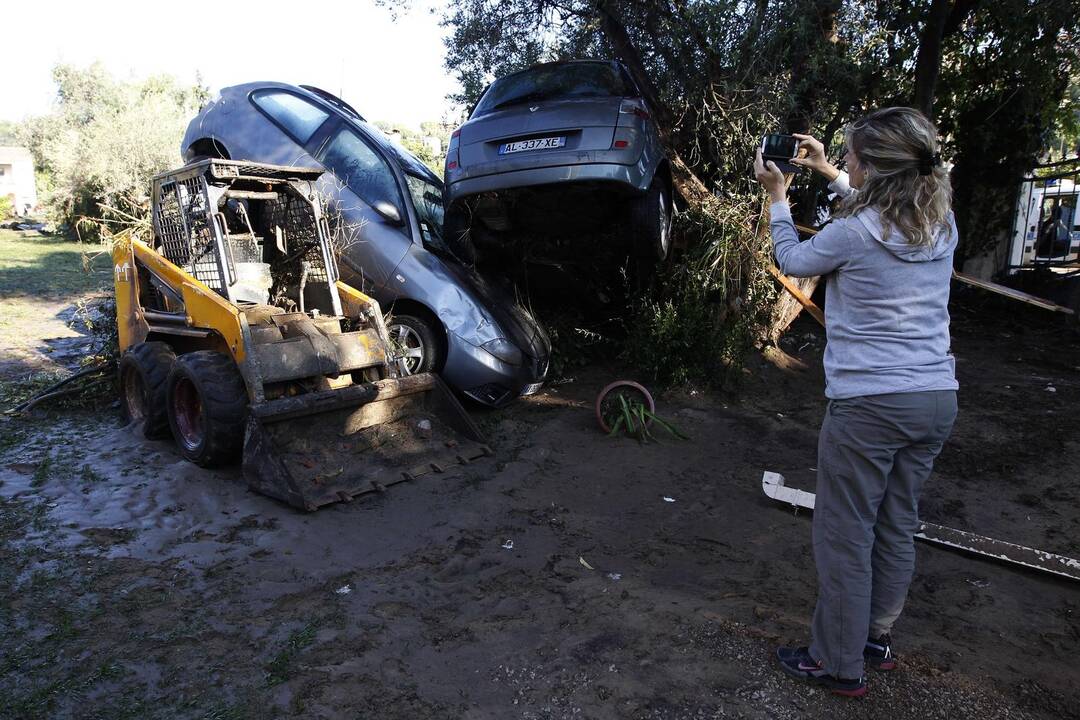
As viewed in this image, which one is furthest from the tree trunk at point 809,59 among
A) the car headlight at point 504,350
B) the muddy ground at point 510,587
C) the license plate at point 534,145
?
the car headlight at point 504,350

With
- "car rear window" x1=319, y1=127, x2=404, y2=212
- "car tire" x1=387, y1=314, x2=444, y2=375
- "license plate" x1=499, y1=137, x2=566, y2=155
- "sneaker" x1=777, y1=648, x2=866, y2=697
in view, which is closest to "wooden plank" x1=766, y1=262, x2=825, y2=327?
"license plate" x1=499, y1=137, x2=566, y2=155

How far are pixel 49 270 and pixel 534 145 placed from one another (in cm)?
1560

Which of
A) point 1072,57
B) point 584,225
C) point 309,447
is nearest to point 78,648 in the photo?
point 309,447

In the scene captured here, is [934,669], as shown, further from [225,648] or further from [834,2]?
[834,2]

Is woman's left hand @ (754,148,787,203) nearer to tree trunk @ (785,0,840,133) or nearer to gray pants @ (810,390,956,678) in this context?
gray pants @ (810,390,956,678)

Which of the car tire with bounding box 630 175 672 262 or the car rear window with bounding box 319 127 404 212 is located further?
the car rear window with bounding box 319 127 404 212

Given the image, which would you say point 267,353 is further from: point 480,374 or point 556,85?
point 556,85

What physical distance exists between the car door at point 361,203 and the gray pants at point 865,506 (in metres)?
4.67

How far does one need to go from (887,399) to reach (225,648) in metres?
2.80

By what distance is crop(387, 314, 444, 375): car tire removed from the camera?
635 cm

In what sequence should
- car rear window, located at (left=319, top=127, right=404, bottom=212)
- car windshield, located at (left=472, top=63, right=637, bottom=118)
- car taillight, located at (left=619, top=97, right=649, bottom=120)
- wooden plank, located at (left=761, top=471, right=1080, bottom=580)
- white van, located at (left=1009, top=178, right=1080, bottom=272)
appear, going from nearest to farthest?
wooden plank, located at (left=761, top=471, right=1080, bottom=580) < car taillight, located at (left=619, top=97, right=649, bottom=120) < car windshield, located at (left=472, top=63, right=637, bottom=118) < car rear window, located at (left=319, top=127, right=404, bottom=212) < white van, located at (left=1009, top=178, right=1080, bottom=272)

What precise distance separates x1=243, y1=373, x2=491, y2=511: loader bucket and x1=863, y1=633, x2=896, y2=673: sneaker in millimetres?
3108

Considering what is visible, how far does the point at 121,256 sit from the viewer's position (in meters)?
6.43

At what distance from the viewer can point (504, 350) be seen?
6402mm
